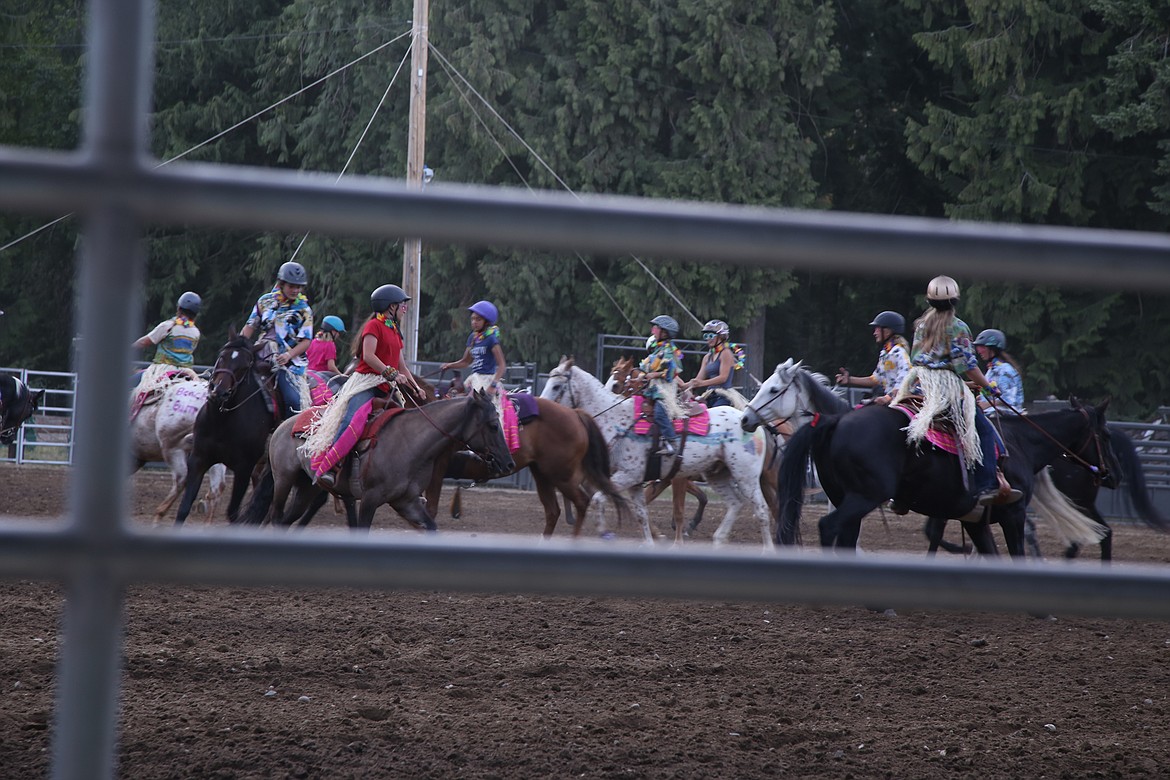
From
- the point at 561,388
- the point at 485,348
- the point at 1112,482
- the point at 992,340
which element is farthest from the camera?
the point at 561,388

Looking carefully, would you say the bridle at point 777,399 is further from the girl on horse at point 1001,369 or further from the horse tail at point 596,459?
the girl on horse at point 1001,369

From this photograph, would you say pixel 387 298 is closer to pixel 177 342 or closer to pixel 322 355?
pixel 322 355

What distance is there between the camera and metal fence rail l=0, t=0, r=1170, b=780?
1189 mm

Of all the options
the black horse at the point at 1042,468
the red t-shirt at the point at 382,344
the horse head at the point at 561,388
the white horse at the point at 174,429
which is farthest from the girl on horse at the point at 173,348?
the black horse at the point at 1042,468

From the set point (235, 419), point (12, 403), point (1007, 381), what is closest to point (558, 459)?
point (235, 419)

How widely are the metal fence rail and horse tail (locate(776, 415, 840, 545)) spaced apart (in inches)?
292

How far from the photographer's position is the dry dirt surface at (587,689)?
158 inches

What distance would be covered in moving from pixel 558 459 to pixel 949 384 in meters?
4.40

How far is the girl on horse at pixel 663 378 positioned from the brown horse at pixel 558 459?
3.02 feet

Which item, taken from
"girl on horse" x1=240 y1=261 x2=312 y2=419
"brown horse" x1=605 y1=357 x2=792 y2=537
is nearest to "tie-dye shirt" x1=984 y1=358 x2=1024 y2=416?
"brown horse" x1=605 y1=357 x2=792 y2=537

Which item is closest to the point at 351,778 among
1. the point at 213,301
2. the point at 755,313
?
the point at 755,313

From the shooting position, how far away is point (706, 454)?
12531 mm

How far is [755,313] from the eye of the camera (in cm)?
2981

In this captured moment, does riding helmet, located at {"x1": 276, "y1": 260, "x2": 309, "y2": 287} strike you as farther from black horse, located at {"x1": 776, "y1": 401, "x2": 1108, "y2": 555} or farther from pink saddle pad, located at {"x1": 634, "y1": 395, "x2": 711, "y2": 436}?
black horse, located at {"x1": 776, "y1": 401, "x2": 1108, "y2": 555}
